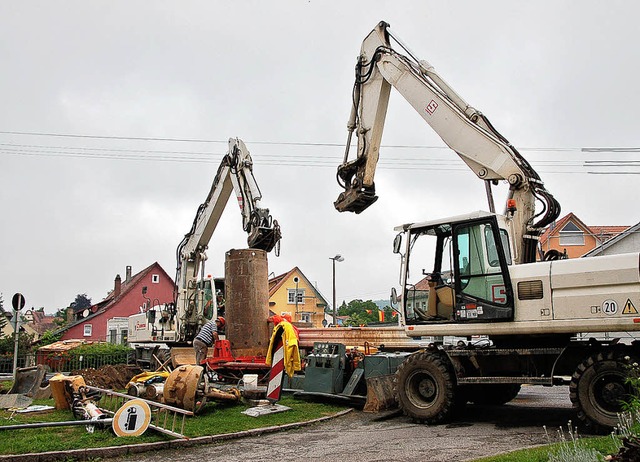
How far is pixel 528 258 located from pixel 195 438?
5.74 meters

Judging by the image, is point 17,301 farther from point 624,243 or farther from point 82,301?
point 82,301

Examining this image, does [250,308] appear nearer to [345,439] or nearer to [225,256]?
[225,256]

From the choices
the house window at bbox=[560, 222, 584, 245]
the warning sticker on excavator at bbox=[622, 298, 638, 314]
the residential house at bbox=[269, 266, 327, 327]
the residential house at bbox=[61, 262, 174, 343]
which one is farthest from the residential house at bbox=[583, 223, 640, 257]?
the residential house at bbox=[269, 266, 327, 327]

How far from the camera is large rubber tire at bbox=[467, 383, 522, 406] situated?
11234 mm

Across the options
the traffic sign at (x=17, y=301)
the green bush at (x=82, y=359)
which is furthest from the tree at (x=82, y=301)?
the traffic sign at (x=17, y=301)

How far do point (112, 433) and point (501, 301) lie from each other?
5.90 metres

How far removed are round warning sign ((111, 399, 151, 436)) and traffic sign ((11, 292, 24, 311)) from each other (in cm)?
685

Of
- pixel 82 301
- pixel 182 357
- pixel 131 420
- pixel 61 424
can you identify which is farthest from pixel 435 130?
pixel 82 301

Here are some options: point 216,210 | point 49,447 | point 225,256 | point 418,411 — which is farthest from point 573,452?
point 216,210

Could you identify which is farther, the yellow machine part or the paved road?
the yellow machine part

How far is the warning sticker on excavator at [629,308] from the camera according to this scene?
27.5ft

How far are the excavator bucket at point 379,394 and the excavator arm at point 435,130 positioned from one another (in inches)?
135

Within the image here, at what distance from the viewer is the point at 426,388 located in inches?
411

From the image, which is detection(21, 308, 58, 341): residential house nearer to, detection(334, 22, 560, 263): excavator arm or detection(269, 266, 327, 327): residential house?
detection(334, 22, 560, 263): excavator arm
